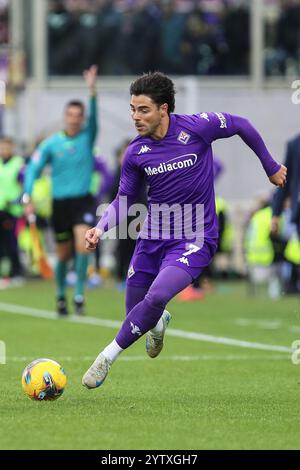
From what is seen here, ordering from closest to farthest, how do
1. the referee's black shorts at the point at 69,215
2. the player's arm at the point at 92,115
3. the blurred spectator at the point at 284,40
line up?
the player's arm at the point at 92,115 → the referee's black shorts at the point at 69,215 → the blurred spectator at the point at 284,40

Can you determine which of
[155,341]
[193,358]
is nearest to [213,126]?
[155,341]

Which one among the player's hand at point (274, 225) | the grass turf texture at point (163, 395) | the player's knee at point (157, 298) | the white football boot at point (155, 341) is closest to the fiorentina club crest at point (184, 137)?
the player's knee at point (157, 298)

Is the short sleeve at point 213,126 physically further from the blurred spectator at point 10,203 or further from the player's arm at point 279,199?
the blurred spectator at point 10,203

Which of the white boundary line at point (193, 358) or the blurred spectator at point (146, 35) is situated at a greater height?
the blurred spectator at point (146, 35)

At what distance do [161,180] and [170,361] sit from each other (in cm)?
270

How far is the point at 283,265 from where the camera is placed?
→ 872 inches

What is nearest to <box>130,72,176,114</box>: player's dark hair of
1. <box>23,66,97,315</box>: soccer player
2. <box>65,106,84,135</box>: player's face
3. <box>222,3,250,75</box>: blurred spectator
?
<box>65,106,84,135</box>: player's face

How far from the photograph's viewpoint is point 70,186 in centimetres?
1661

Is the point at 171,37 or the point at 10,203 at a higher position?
the point at 171,37

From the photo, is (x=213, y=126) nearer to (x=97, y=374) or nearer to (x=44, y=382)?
(x=97, y=374)

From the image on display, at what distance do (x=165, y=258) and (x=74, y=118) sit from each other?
724cm

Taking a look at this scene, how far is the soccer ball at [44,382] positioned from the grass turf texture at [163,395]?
7 cm

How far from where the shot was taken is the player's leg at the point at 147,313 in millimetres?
8789

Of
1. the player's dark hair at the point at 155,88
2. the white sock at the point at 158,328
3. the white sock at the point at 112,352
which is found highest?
the player's dark hair at the point at 155,88
